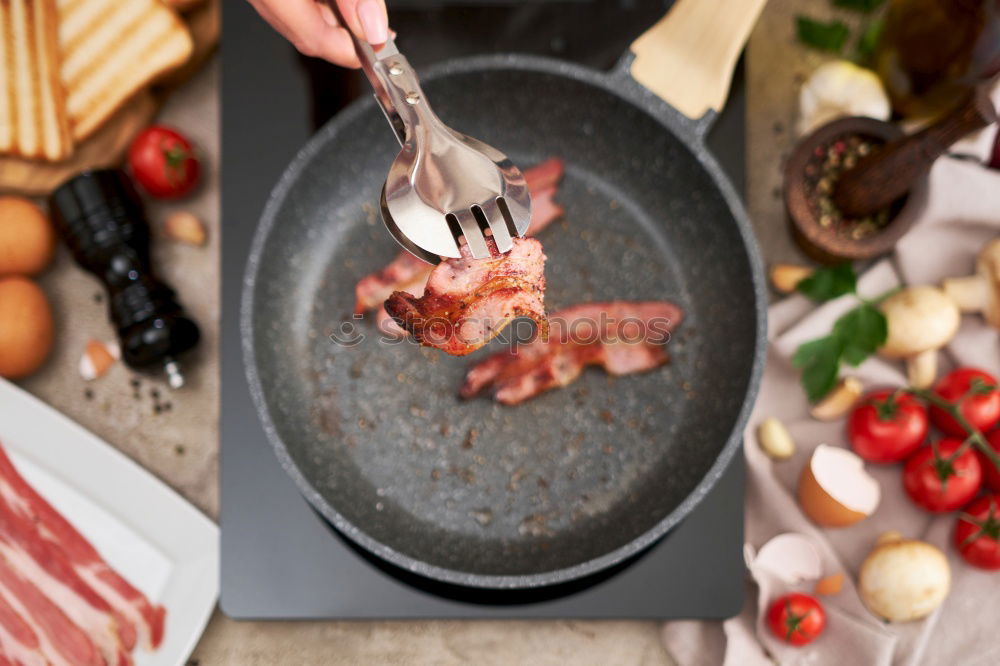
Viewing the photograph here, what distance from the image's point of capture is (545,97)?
1054 millimetres

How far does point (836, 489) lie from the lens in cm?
99

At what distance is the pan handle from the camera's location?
1001 mm

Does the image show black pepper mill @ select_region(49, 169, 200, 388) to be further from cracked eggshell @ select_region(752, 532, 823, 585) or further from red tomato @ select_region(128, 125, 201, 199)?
cracked eggshell @ select_region(752, 532, 823, 585)

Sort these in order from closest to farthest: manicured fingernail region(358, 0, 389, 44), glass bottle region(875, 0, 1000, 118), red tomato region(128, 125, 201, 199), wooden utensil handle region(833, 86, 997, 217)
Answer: manicured fingernail region(358, 0, 389, 44), wooden utensil handle region(833, 86, 997, 217), glass bottle region(875, 0, 1000, 118), red tomato region(128, 125, 201, 199)

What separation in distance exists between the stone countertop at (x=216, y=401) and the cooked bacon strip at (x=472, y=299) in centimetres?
39

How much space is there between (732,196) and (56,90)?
79 centimetres

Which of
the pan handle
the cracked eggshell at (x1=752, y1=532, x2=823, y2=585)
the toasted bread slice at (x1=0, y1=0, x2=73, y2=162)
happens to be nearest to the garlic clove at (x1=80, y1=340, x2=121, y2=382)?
the toasted bread slice at (x1=0, y1=0, x2=73, y2=162)

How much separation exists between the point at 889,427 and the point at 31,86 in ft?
3.49

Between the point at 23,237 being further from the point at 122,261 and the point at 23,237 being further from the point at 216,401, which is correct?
the point at 216,401

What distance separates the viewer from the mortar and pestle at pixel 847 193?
976 mm

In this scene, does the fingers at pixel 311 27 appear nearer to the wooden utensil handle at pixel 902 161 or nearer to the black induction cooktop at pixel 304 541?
the black induction cooktop at pixel 304 541

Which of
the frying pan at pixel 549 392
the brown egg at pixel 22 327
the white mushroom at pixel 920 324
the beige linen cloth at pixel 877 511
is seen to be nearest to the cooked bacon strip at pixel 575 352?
the frying pan at pixel 549 392

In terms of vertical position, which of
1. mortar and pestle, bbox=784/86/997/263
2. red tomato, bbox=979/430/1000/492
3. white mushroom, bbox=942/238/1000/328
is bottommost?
red tomato, bbox=979/430/1000/492

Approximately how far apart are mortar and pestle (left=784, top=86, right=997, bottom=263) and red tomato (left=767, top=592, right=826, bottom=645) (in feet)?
1.29
